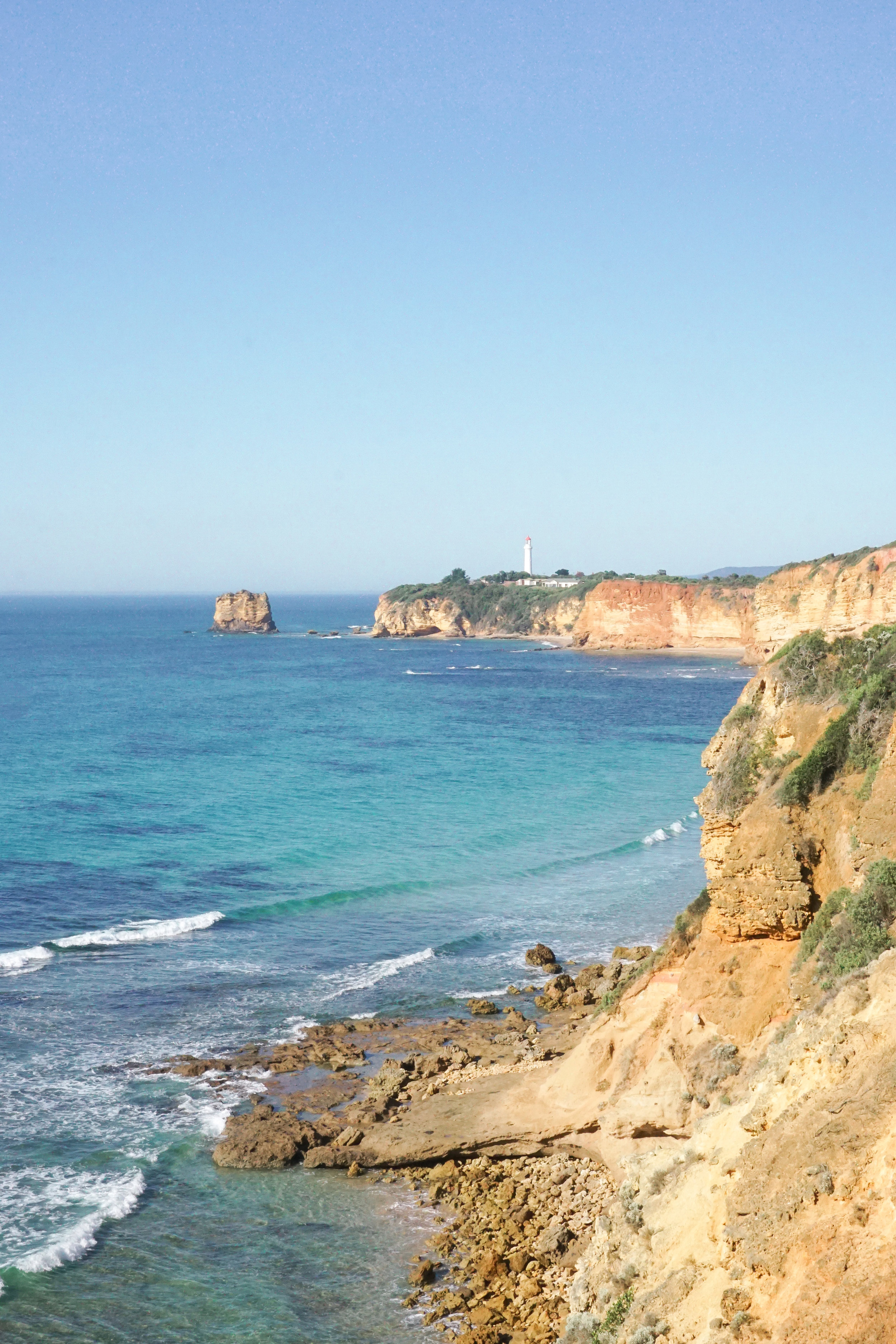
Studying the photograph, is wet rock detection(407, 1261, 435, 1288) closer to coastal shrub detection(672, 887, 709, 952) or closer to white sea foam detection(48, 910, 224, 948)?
coastal shrub detection(672, 887, 709, 952)

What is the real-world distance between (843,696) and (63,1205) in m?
13.4

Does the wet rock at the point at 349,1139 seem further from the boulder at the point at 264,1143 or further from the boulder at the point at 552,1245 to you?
the boulder at the point at 552,1245

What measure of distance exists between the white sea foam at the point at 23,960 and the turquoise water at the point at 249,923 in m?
0.09

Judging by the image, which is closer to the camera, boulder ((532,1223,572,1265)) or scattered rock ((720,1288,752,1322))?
scattered rock ((720,1288,752,1322))

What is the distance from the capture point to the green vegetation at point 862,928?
12.6 meters

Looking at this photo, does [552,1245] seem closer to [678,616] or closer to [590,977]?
[590,977]

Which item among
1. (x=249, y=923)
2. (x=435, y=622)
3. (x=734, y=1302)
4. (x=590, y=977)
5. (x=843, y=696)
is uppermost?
(x=435, y=622)

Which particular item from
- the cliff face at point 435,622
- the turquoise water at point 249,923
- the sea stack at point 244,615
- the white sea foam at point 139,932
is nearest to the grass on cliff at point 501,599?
the cliff face at point 435,622

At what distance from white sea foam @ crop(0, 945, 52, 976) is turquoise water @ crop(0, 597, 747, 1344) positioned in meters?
0.09

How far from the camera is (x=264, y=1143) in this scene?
17703 mm

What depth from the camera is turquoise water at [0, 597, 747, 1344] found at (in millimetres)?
14820

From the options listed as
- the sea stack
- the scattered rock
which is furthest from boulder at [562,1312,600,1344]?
the sea stack

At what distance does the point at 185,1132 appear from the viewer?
18.5 m

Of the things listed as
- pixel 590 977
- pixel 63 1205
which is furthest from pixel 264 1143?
pixel 590 977
